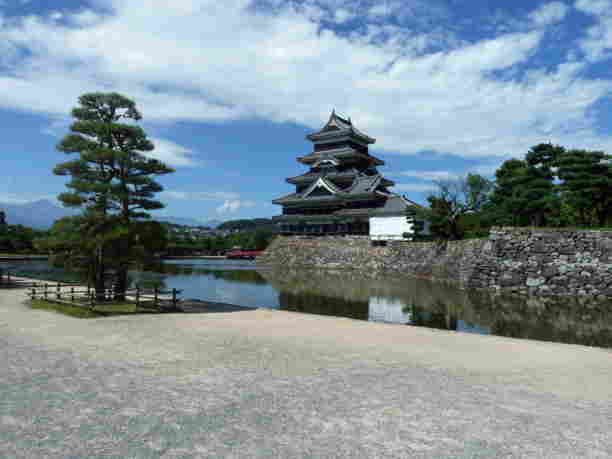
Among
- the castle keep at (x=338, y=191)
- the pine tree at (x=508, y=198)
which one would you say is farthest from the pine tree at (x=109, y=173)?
the castle keep at (x=338, y=191)

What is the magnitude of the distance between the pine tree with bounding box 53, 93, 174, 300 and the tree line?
84.9 feet

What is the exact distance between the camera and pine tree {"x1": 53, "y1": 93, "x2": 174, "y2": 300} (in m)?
16.5

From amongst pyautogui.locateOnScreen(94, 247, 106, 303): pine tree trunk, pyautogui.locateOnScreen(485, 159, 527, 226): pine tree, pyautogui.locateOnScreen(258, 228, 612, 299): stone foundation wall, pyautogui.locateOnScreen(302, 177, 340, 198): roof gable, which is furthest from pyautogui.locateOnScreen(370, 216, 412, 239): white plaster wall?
pyautogui.locateOnScreen(94, 247, 106, 303): pine tree trunk

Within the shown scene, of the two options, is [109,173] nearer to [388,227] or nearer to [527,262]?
[527,262]

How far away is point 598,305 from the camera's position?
20781 millimetres

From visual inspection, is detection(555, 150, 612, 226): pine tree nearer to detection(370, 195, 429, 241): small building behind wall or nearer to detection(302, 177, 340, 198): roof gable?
detection(370, 195, 429, 241): small building behind wall

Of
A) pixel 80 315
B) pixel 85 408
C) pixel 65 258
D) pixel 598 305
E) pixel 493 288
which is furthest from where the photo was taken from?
pixel 493 288

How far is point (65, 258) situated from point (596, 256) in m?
26.6

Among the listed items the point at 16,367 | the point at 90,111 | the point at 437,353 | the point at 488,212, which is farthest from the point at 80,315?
the point at 488,212

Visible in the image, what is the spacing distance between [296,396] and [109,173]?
14527 mm

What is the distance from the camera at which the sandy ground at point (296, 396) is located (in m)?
4.80

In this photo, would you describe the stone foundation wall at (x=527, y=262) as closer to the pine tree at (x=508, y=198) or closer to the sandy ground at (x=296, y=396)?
the pine tree at (x=508, y=198)

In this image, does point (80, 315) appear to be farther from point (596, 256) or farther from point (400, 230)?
point (400, 230)

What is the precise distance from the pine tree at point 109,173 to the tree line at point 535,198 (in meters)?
25.9
